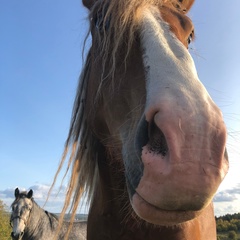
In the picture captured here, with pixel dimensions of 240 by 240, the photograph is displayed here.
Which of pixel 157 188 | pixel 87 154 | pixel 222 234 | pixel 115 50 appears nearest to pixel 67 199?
pixel 87 154

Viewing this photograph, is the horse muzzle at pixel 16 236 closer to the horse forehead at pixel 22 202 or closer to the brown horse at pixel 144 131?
the horse forehead at pixel 22 202

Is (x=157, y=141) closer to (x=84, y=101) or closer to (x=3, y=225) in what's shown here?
(x=84, y=101)

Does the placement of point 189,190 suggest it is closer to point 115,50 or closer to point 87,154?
point 115,50

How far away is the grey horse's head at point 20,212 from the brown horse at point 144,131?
9.77 meters

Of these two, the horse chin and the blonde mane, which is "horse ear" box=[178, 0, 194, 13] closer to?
the blonde mane

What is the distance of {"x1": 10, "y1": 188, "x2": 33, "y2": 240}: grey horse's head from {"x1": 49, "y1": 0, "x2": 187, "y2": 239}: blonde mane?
9.64 meters

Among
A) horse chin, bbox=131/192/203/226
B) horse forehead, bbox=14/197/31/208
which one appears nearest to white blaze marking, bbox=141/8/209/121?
horse chin, bbox=131/192/203/226

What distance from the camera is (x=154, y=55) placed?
1.93 metres

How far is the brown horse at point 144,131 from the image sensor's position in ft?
4.66

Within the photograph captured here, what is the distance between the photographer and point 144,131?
1.64 m

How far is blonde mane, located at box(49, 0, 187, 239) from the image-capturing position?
7.80ft

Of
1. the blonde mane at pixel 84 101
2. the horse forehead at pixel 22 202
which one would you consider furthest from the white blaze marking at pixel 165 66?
the horse forehead at pixel 22 202

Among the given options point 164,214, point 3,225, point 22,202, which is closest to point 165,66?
point 164,214

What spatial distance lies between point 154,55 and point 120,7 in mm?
763
